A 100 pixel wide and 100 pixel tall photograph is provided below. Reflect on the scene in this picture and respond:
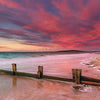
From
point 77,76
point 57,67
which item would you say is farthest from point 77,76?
point 57,67

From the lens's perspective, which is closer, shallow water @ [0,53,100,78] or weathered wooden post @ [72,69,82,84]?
weathered wooden post @ [72,69,82,84]

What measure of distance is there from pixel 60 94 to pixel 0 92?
365 centimetres

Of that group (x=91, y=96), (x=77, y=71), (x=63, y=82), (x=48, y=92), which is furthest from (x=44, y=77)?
(x=91, y=96)

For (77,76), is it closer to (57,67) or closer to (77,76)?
(77,76)

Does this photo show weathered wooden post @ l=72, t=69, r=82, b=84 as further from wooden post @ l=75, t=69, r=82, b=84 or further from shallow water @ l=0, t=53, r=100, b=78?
shallow water @ l=0, t=53, r=100, b=78

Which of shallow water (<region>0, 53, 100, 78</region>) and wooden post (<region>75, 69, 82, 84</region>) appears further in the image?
shallow water (<region>0, 53, 100, 78</region>)

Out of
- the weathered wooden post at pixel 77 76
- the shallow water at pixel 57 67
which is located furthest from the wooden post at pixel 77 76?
the shallow water at pixel 57 67

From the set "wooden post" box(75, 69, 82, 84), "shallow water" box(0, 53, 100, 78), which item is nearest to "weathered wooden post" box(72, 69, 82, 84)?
"wooden post" box(75, 69, 82, 84)

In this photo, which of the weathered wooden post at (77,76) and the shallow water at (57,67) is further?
the shallow water at (57,67)

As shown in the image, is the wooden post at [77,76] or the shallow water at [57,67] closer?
the wooden post at [77,76]

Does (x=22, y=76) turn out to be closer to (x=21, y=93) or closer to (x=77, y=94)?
(x=21, y=93)

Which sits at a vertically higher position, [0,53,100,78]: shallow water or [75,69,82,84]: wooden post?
[75,69,82,84]: wooden post

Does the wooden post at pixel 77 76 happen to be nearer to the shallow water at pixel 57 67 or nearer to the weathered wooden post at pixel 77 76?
the weathered wooden post at pixel 77 76

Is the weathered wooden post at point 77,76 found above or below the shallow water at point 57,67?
above
